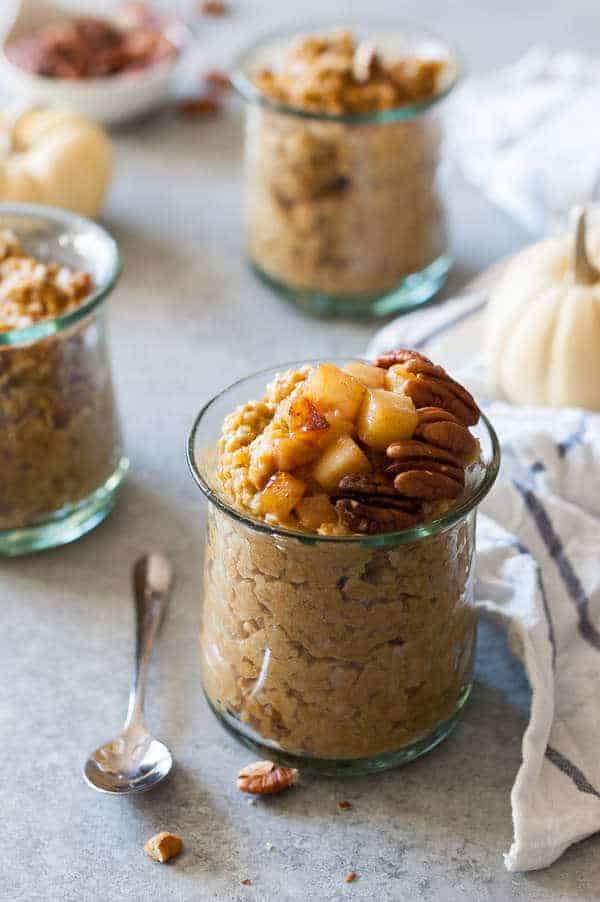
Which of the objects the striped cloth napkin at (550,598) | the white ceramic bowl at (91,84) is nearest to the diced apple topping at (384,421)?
the striped cloth napkin at (550,598)

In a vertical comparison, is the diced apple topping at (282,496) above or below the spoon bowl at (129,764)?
above

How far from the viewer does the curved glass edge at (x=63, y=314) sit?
42.1 inches

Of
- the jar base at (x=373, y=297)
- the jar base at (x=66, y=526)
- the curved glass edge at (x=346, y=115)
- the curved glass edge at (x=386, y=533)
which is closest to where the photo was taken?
the curved glass edge at (x=386, y=533)

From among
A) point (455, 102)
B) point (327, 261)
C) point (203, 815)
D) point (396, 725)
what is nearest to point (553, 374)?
point (327, 261)

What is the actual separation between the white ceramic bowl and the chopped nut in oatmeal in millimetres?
407

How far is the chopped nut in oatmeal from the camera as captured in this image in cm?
136

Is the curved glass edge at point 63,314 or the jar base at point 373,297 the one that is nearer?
the curved glass edge at point 63,314

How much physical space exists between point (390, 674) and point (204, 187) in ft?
3.60

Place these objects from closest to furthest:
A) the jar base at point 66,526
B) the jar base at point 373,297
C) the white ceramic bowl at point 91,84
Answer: the jar base at point 66,526
the jar base at point 373,297
the white ceramic bowl at point 91,84

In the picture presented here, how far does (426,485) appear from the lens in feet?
2.74

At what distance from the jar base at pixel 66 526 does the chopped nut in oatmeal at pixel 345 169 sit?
0.38m

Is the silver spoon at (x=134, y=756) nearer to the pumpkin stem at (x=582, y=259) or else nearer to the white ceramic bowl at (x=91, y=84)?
the pumpkin stem at (x=582, y=259)

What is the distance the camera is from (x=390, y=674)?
2.94 feet

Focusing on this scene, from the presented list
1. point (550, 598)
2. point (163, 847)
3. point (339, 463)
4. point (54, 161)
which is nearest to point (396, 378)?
point (339, 463)
